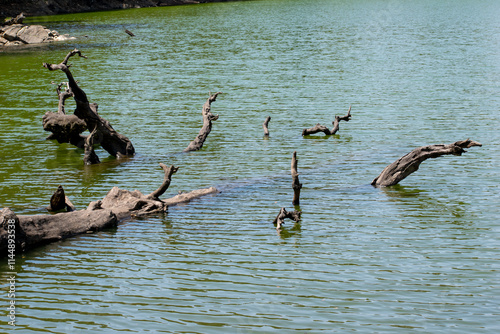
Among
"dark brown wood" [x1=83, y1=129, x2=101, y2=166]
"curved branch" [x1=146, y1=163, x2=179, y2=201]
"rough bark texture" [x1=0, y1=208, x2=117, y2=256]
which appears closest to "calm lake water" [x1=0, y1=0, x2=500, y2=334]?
"rough bark texture" [x1=0, y1=208, x2=117, y2=256]

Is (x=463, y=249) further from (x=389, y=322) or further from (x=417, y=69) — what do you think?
(x=417, y=69)

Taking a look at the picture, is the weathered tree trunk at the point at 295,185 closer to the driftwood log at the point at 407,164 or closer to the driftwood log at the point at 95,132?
the driftwood log at the point at 407,164

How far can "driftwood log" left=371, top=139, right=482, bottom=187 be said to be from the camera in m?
18.6

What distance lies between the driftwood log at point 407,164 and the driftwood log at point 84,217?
5608 mm

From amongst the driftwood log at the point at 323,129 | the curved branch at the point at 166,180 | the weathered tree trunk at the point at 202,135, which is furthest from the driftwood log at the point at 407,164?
the weathered tree trunk at the point at 202,135

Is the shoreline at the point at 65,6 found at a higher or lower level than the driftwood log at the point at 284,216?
higher

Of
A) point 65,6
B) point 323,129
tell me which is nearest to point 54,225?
point 323,129

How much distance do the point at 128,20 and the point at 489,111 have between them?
Answer: 76.4 metres

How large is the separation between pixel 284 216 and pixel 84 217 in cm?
539

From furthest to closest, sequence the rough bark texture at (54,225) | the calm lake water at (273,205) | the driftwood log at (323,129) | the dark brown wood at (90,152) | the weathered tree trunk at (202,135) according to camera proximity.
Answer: the driftwood log at (323,129) < the weathered tree trunk at (202,135) < the dark brown wood at (90,152) < the rough bark texture at (54,225) < the calm lake water at (273,205)

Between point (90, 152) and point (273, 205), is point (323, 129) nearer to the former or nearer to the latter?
point (273, 205)

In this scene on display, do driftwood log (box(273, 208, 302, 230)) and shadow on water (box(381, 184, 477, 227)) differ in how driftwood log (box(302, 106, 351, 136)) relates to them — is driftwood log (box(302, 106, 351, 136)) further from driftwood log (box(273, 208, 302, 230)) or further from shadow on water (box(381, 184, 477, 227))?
driftwood log (box(273, 208, 302, 230))

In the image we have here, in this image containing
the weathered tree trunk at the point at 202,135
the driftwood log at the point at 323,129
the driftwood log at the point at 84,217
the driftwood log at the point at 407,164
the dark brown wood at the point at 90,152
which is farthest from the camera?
the driftwood log at the point at 323,129

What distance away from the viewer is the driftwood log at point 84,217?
14.9 metres
